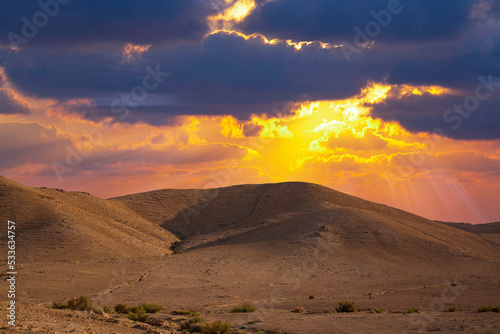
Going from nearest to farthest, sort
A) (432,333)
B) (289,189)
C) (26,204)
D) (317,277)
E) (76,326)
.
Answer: (76,326), (432,333), (317,277), (26,204), (289,189)

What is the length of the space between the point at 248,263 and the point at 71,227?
78.2 feet

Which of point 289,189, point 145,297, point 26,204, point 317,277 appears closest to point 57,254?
point 26,204

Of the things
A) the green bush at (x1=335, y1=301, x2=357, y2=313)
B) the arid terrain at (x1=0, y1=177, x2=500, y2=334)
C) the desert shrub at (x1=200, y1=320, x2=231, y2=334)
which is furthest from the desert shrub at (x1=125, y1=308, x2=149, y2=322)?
the green bush at (x1=335, y1=301, x2=357, y2=313)

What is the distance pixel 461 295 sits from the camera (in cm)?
4072

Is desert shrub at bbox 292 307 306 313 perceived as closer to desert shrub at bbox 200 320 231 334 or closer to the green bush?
the green bush

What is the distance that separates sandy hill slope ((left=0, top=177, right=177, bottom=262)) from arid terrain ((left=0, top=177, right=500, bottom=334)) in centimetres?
23

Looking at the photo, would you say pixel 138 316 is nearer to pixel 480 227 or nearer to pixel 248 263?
pixel 248 263

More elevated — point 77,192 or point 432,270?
point 77,192

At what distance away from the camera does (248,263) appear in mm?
55531

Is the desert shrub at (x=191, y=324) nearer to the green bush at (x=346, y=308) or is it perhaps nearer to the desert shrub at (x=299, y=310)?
the desert shrub at (x=299, y=310)

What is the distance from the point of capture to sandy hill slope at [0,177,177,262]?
2356 inches

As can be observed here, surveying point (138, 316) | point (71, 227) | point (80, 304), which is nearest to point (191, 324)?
point (138, 316)

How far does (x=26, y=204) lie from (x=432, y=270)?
4974 cm

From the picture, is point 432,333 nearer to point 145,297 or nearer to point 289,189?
point 145,297
